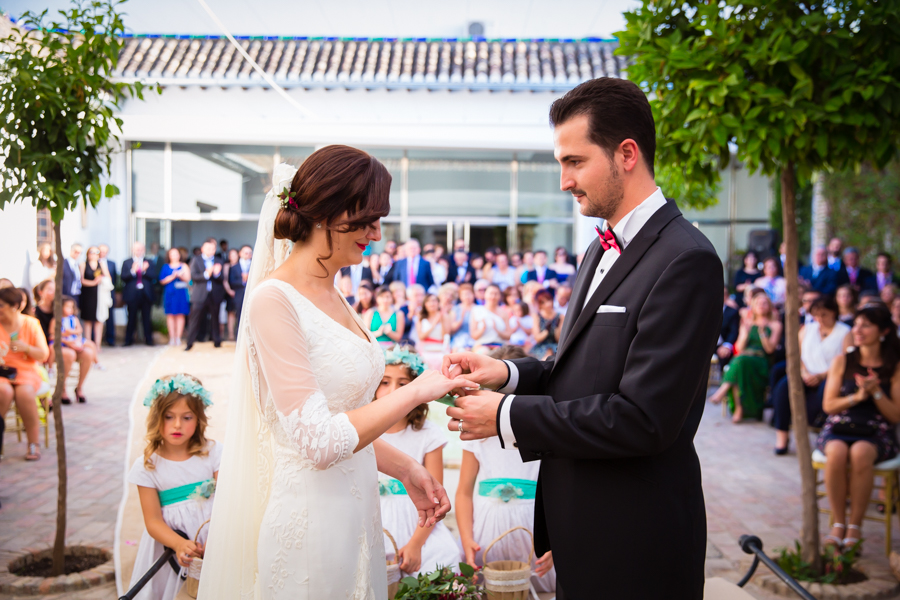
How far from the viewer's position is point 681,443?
1.84 metres

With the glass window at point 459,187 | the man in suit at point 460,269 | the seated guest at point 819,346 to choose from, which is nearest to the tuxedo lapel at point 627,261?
the seated guest at point 819,346

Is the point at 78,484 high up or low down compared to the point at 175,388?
down

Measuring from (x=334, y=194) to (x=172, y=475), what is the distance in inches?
81.7

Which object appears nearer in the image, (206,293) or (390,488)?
(390,488)

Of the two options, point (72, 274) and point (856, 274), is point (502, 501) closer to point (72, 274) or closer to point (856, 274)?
point (856, 274)

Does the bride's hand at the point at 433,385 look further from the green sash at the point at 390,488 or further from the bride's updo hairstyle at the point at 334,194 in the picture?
the green sash at the point at 390,488

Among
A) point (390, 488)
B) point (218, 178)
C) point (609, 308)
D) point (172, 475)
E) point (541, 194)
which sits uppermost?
point (218, 178)

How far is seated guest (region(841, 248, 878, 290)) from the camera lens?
1035cm

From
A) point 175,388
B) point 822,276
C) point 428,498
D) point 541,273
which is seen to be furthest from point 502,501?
point 822,276

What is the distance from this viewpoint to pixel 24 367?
19.0 ft

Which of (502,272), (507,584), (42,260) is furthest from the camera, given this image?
(502,272)

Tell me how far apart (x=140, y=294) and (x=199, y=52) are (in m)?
5.80

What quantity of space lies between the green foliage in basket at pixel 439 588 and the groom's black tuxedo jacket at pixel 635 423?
2.51 feet

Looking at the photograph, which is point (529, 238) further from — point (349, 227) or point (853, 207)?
point (349, 227)
